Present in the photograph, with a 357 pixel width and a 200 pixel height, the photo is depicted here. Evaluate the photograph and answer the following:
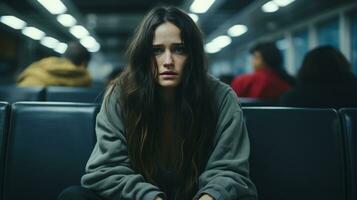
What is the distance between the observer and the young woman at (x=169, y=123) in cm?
158

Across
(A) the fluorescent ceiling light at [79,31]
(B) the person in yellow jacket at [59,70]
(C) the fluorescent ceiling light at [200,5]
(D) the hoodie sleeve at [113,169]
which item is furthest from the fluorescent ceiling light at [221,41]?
(D) the hoodie sleeve at [113,169]

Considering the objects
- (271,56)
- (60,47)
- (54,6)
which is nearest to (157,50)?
(271,56)

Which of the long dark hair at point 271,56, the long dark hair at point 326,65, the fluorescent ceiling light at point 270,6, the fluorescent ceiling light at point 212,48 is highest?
the fluorescent ceiling light at point 212,48

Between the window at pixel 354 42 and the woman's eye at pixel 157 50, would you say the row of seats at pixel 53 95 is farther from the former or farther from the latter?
the window at pixel 354 42

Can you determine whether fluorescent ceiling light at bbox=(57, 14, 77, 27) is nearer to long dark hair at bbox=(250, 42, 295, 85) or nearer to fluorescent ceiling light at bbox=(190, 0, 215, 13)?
fluorescent ceiling light at bbox=(190, 0, 215, 13)

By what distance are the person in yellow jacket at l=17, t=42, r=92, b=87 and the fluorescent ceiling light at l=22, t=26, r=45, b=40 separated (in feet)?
25.2

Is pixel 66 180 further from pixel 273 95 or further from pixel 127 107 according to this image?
pixel 273 95

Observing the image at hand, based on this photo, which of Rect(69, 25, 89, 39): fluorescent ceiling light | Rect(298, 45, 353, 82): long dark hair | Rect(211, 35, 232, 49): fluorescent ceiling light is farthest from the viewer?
Rect(211, 35, 232, 49): fluorescent ceiling light

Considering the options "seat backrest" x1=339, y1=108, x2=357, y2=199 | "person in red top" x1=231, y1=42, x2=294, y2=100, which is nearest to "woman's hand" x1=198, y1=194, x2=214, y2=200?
"seat backrest" x1=339, y1=108, x2=357, y2=199

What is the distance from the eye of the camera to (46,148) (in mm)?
1812

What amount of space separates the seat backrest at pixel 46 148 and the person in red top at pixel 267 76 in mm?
2188

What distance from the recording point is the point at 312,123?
182cm

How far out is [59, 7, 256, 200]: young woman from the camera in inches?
62.3

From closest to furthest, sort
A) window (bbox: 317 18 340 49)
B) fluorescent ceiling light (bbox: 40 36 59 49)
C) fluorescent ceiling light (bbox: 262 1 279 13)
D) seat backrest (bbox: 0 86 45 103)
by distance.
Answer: seat backrest (bbox: 0 86 45 103)
fluorescent ceiling light (bbox: 262 1 279 13)
window (bbox: 317 18 340 49)
fluorescent ceiling light (bbox: 40 36 59 49)
